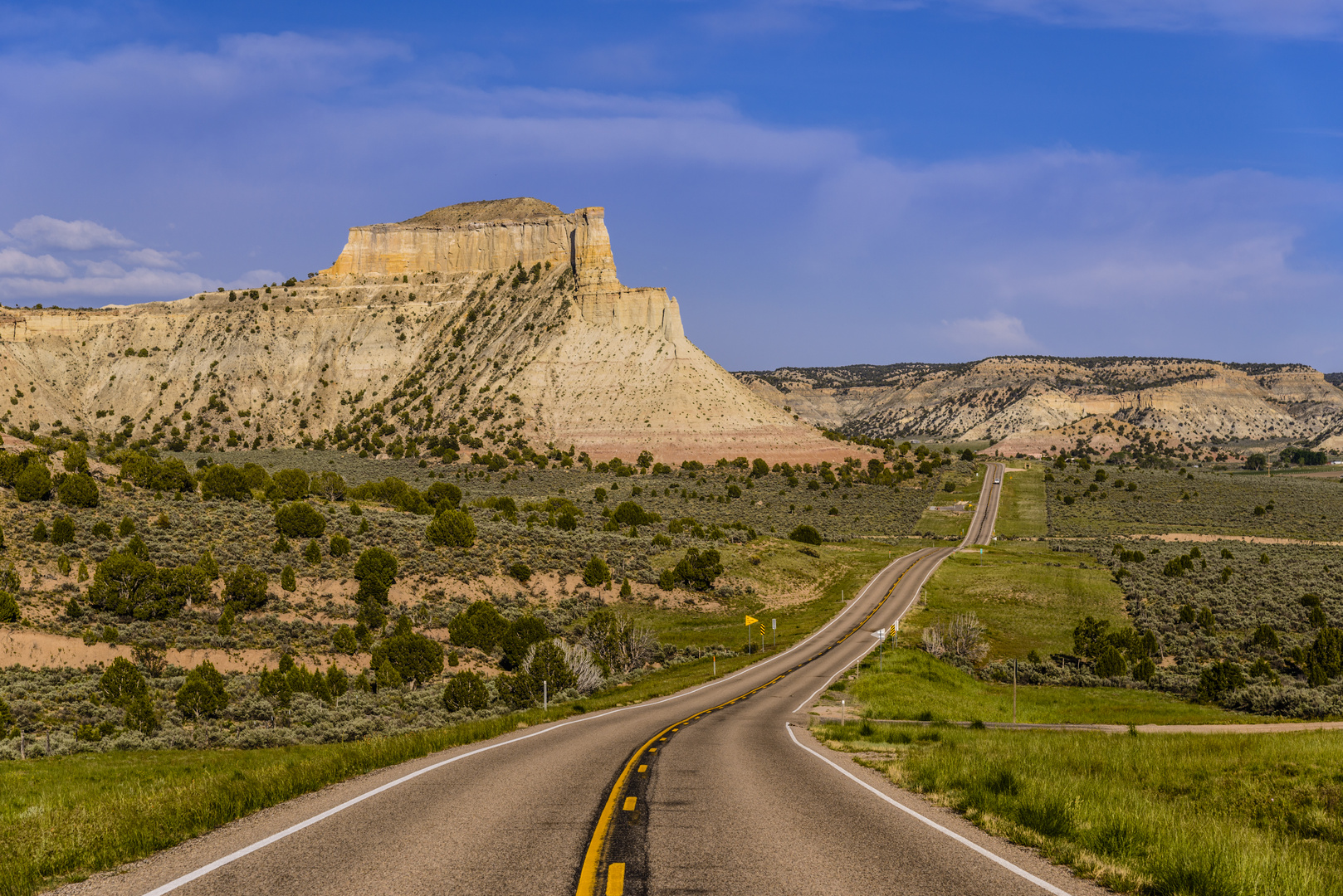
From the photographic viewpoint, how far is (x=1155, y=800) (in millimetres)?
11945

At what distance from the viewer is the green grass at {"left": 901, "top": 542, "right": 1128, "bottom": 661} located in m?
50.8

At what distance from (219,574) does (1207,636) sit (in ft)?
171

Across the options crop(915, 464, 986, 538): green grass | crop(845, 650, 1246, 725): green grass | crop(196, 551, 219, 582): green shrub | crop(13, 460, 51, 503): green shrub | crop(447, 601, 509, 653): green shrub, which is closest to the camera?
crop(845, 650, 1246, 725): green grass

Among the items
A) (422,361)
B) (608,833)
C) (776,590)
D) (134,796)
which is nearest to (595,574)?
(776,590)

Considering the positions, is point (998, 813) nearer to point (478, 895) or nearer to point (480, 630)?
point (478, 895)

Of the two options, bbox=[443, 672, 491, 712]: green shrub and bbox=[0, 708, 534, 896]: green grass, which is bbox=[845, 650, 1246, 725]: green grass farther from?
bbox=[0, 708, 534, 896]: green grass

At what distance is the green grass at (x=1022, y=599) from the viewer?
50781 millimetres

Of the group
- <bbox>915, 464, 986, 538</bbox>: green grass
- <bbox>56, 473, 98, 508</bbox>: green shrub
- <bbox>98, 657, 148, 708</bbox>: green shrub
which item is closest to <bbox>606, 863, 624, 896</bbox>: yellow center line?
<bbox>98, 657, 148, 708</bbox>: green shrub

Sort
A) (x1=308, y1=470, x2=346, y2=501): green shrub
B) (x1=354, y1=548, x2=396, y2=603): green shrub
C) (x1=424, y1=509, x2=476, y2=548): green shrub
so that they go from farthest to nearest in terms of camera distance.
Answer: (x1=308, y1=470, x2=346, y2=501): green shrub, (x1=424, y1=509, x2=476, y2=548): green shrub, (x1=354, y1=548, x2=396, y2=603): green shrub

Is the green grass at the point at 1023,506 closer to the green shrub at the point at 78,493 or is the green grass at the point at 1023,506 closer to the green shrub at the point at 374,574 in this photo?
the green shrub at the point at 374,574

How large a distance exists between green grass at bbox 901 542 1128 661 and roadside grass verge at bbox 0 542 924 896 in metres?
31.6

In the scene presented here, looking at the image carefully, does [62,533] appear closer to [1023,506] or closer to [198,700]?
[198,700]

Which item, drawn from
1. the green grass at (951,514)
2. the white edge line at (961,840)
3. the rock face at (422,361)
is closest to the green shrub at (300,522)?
the white edge line at (961,840)

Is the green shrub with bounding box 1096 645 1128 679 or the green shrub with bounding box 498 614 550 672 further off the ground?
the green shrub with bounding box 498 614 550 672
